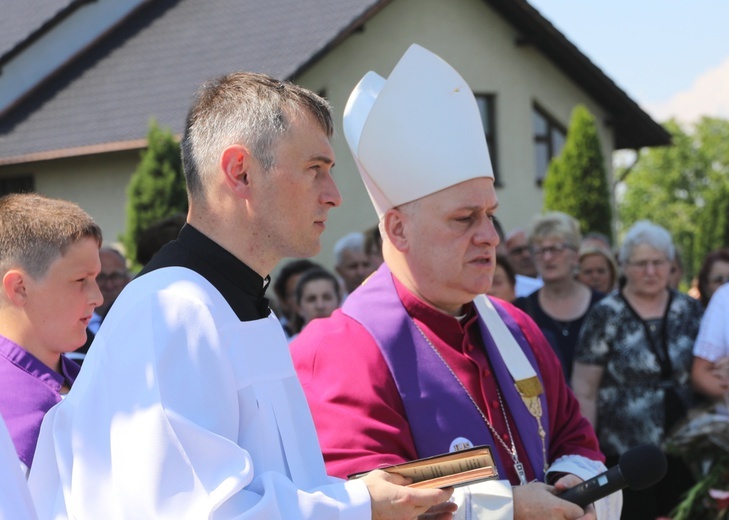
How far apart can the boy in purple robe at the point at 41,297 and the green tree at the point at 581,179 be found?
18.8 m

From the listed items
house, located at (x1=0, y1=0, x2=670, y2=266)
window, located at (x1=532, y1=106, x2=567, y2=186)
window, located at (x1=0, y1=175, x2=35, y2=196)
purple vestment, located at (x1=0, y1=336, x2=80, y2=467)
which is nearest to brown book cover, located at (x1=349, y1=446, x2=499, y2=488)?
purple vestment, located at (x1=0, y1=336, x2=80, y2=467)

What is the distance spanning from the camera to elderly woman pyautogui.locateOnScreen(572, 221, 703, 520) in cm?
594

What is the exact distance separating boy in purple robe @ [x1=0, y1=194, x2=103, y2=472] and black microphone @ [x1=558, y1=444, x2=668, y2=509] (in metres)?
1.54

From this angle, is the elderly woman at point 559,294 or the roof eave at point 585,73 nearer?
the elderly woman at point 559,294

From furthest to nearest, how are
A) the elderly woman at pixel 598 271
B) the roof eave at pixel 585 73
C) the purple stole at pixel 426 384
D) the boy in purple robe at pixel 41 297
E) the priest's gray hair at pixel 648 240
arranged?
the roof eave at pixel 585 73
the elderly woman at pixel 598 271
the priest's gray hair at pixel 648 240
the purple stole at pixel 426 384
the boy in purple robe at pixel 41 297

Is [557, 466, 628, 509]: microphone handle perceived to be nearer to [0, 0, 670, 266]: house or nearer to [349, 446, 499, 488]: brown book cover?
[349, 446, 499, 488]: brown book cover

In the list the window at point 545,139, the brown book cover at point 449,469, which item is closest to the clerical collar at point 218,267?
the brown book cover at point 449,469

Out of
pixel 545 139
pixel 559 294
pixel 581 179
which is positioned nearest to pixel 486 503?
pixel 559 294

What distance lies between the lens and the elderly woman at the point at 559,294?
263 inches

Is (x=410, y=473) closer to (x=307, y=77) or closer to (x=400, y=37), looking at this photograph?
(x=307, y=77)

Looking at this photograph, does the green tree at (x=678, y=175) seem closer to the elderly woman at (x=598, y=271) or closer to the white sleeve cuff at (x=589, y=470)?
the elderly woman at (x=598, y=271)

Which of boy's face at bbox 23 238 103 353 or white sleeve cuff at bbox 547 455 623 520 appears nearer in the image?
boy's face at bbox 23 238 103 353

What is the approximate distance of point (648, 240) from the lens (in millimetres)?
6418

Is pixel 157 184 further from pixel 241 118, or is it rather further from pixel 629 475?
pixel 241 118
